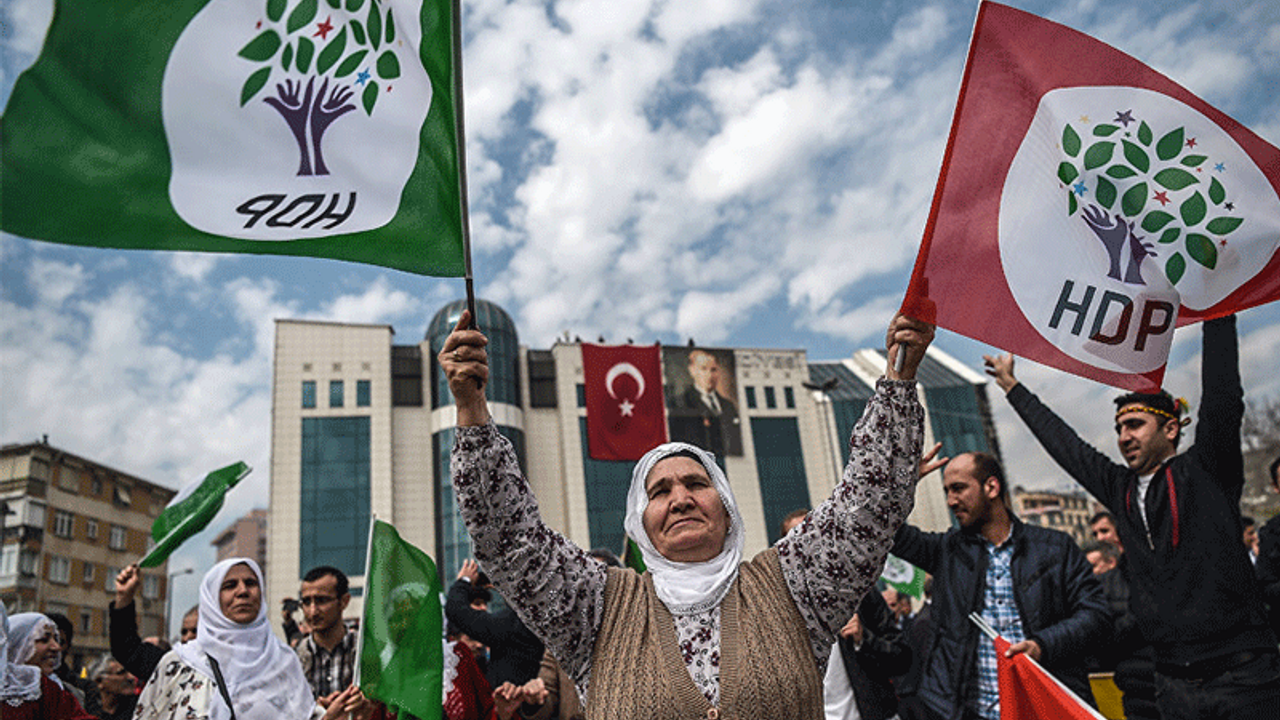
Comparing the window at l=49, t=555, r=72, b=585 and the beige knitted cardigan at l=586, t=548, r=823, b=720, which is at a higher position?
the window at l=49, t=555, r=72, b=585

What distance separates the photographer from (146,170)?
228 centimetres

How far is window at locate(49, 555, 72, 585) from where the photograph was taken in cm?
3844

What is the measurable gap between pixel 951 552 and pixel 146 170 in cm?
341

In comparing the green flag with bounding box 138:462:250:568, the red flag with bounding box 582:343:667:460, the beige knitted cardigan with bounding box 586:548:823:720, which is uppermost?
the red flag with bounding box 582:343:667:460

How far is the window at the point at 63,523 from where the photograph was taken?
39062 mm

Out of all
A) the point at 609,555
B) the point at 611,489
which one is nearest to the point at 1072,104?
the point at 609,555

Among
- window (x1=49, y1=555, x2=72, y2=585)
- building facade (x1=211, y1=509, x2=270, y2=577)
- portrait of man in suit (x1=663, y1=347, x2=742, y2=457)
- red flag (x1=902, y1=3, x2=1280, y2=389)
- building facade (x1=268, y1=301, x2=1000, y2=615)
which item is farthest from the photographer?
building facade (x1=211, y1=509, x2=270, y2=577)

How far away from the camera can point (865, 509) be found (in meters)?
2.05

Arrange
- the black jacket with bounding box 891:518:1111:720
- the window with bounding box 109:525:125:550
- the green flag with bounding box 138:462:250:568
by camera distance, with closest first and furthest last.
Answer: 1. the black jacket with bounding box 891:518:1111:720
2. the green flag with bounding box 138:462:250:568
3. the window with bounding box 109:525:125:550

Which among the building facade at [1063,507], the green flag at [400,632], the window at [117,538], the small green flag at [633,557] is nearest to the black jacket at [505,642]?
the green flag at [400,632]

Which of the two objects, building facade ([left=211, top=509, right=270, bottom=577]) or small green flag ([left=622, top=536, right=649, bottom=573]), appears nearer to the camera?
small green flag ([left=622, top=536, right=649, bottom=573])

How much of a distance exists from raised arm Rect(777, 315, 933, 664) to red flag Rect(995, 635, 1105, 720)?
927 millimetres

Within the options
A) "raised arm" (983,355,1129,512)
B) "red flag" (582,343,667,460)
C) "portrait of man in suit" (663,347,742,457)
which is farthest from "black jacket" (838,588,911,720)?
"portrait of man in suit" (663,347,742,457)

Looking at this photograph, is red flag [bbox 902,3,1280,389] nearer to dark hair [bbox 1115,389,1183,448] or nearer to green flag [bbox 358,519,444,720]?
dark hair [bbox 1115,389,1183,448]
